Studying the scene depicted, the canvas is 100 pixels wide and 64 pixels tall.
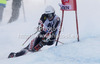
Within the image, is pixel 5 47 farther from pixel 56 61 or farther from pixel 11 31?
pixel 56 61

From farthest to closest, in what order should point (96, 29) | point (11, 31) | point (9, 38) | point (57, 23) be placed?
1. point (11, 31)
2. point (9, 38)
3. point (96, 29)
4. point (57, 23)

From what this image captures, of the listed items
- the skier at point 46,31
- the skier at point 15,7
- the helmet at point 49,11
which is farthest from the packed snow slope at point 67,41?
the helmet at point 49,11

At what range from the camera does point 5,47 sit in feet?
19.7

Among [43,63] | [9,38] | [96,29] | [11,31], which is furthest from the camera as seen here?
[11,31]

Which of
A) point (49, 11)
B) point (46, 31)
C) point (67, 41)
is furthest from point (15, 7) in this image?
point (49, 11)

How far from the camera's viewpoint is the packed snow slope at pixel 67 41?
3.32m

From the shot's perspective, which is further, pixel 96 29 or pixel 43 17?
pixel 96 29

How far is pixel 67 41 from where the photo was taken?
18.3 ft

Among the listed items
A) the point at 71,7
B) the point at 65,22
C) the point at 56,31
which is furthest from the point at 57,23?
the point at 65,22

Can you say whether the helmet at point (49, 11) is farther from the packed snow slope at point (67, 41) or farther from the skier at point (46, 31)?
the packed snow slope at point (67, 41)

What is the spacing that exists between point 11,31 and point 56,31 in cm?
343

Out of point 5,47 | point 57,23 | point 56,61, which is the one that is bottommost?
point 5,47

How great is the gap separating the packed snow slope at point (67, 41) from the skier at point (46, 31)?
216 millimetres

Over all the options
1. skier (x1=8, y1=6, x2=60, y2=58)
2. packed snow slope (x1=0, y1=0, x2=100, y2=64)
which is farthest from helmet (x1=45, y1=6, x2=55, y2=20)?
packed snow slope (x1=0, y1=0, x2=100, y2=64)
